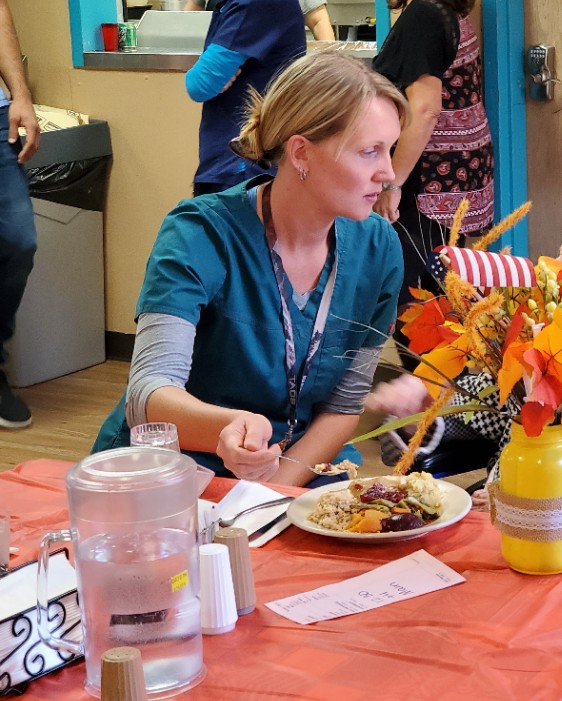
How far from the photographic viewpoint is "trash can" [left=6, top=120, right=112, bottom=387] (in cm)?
446

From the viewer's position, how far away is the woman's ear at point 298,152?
76.9 inches

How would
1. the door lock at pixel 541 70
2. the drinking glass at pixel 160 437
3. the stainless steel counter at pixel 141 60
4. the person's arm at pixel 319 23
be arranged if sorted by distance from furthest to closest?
the person's arm at pixel 319 23
the stainless steel counter at pixel 141 60
the door lock at pixel 541 70
the drinking glass at pixel 160 437

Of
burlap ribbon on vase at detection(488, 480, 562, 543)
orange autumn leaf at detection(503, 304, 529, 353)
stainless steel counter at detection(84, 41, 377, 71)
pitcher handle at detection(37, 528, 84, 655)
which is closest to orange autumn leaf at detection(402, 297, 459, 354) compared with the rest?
orange autumn leaf at detection(503, 304, 529, 353)

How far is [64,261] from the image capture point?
4.61 meters

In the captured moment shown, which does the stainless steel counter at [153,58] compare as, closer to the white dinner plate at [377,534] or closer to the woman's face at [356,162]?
the woman's face at [356,162]

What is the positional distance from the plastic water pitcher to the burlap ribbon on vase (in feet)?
1.35

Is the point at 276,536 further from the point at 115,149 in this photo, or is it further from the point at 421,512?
the point at 115,149

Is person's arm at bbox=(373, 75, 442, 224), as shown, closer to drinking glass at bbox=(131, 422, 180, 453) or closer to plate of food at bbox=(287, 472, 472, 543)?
plate of food at bbox=(287, 472, 472, 543)

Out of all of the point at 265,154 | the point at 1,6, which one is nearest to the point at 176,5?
the point at 1,6

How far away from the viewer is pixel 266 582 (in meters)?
1.37

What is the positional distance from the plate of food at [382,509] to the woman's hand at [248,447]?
0.10m

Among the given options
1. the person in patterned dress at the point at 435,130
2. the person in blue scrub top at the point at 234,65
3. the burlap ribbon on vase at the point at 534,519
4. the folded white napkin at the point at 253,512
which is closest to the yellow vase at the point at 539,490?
the burlap ribbon on vase at the point at 534,519

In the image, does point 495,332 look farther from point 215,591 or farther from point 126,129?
point 126,129

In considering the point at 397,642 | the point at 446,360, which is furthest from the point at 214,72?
the point at 397,642
